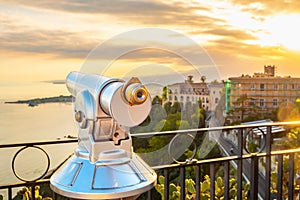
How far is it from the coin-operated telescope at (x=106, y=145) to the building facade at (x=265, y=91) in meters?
3.00

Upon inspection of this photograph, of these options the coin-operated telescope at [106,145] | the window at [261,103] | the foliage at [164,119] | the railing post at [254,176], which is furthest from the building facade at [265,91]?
the coin-operated telescope at [106,145]

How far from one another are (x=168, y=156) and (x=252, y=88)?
10.4 ft

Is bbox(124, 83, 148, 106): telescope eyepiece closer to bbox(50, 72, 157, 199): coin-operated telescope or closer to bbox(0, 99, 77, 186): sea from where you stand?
bbox(50, 72, 157, 199): coin-operated telescope

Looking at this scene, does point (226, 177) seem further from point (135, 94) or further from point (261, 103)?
point (261, 103)

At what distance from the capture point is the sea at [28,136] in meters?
1.36

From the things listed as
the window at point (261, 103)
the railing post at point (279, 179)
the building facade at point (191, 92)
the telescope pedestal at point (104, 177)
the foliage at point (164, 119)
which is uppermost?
A: the building facade at point (191, 92)

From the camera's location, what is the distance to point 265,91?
4250 mm

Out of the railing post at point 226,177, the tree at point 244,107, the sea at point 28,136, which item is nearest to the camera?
the sea at point 28,136

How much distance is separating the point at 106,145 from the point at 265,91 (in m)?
3.76

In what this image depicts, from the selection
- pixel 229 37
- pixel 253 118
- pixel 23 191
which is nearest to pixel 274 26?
pixel 229 37

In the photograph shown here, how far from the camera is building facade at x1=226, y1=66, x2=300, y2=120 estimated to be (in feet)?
13.1

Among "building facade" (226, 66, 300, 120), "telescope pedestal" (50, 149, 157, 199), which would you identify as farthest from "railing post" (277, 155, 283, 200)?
"telescope pedestal" (50, 149, 157, 199)

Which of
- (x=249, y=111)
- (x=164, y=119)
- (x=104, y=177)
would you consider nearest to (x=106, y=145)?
(x=104, y=177)

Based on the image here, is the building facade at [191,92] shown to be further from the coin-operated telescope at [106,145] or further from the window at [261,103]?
the window at [261,103]
